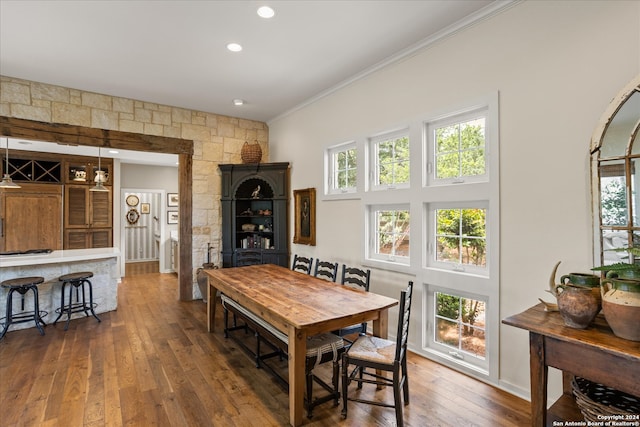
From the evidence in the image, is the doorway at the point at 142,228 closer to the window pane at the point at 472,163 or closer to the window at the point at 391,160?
the window at the point at 391,160

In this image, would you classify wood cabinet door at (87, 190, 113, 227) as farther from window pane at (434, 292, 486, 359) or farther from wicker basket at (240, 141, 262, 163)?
window pane at (434, 292, 486, 359)

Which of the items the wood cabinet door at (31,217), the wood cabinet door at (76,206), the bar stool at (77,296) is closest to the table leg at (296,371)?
the bar stool at (77,296)

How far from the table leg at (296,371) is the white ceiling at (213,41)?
244cm

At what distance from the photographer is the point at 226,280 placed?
3152 mm

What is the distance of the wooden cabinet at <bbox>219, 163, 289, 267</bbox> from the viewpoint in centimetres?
499

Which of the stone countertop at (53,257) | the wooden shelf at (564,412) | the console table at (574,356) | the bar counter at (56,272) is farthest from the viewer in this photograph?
the bar counter at (56,272)

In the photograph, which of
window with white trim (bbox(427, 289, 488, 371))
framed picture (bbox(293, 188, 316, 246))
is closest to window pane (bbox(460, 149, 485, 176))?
window with white trim (bbox(427, 289, 488, 371))

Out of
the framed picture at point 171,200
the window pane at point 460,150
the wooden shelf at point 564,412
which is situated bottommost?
the wooden shelf at point 564,412

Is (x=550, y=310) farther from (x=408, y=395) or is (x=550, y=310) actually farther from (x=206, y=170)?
(x=206, y=170)

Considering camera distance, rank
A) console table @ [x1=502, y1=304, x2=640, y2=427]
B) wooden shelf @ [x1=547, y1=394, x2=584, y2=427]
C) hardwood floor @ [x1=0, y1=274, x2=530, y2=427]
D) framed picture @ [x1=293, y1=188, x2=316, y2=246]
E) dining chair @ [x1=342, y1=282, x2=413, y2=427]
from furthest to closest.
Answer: framed picture @ [x1=293, y1=188, x2=316, y2=246] → hardwood floor @ [x1=0, y1=274, x2=530, y2=427] → dining chair @ [x1=342, y1=282, x2=413, y2=427] → wooden shelf @ [x1=547, y1=394, x2=584, y2=427] → console table @ [x1=502, y1=304, x2=640, y2=427]

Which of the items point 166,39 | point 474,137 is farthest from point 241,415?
point 166,39

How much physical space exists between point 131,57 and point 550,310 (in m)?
4.17

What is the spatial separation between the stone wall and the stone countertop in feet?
4.04

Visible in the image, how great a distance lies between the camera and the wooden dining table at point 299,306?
2004 millimetres
